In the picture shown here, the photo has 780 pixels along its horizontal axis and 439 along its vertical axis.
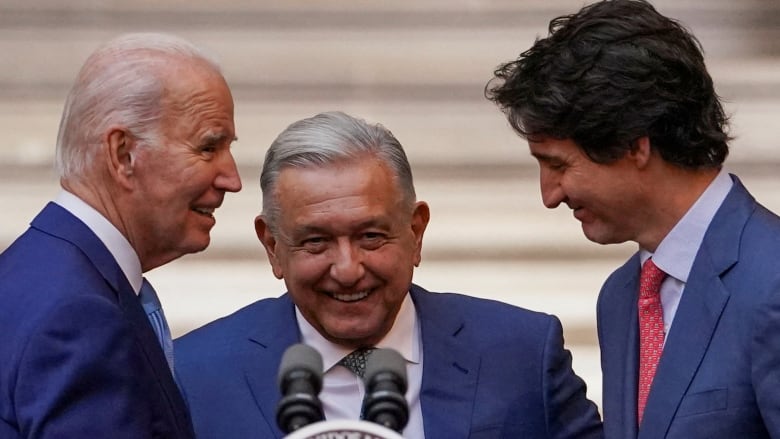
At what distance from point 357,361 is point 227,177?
53 centimetres

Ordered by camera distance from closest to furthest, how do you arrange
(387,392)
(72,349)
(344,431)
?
(344,431), (387,392), (72,349)

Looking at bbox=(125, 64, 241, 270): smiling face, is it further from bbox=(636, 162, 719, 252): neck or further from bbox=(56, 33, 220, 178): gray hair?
bbox=(636, 162, 719, 252): neck

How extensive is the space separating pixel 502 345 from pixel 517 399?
0.47ft

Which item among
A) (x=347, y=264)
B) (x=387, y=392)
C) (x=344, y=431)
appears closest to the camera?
(x=344, y=431)

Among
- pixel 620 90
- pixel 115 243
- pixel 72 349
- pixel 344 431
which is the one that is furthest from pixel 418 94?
pixel 344 431

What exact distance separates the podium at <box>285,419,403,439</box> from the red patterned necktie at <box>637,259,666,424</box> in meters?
1.30

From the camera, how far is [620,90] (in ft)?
11.3

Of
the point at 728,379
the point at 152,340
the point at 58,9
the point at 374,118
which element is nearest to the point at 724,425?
the point at 728,379

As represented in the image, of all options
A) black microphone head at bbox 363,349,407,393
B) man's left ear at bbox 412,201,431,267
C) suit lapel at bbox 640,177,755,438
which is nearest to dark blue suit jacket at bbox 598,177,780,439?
suit lapel at bbox 640,177,755,438

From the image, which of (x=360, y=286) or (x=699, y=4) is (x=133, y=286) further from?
(x=699, y=4)

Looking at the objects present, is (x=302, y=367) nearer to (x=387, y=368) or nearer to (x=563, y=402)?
(x=387, y=368)

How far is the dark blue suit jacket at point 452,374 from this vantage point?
362 cm

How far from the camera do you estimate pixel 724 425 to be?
127 inches

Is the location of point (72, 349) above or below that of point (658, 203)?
below
